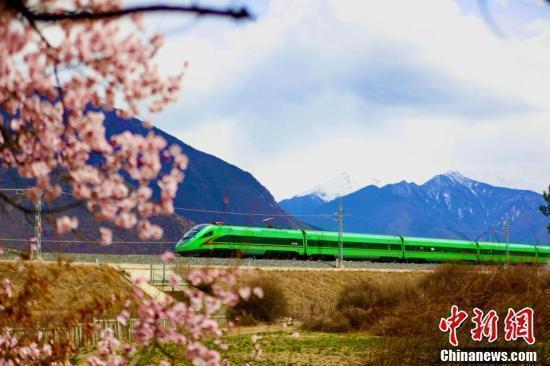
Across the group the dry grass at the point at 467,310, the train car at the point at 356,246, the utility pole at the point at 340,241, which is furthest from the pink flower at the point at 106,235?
the train car at the point at 356,246

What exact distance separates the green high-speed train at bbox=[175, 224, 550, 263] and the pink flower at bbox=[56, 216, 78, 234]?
90.7ft

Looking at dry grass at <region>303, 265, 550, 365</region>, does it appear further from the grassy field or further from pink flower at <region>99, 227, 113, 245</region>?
pink flower at <region>99, 227, 113, 245</region>

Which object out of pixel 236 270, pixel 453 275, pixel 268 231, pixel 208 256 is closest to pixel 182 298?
pixel 208 256

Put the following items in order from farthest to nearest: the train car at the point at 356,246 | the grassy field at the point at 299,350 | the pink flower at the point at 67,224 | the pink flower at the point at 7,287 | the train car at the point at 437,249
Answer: the train car at the point at 437,249 → the train car at the point at 356,246 → the grassy field at the point at 299,350 → the pink flower at the point at 7,287 → the pink flower at the point at 67,224

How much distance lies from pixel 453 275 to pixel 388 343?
875 centimetres

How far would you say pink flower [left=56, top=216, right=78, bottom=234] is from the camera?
15.5 ft

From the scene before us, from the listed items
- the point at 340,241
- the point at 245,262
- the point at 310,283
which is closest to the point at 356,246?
the point at 340,241

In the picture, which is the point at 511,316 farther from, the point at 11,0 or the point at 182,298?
the point at 182,298

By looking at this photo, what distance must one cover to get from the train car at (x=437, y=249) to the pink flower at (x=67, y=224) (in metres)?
48.5

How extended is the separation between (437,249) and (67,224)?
2016 inches

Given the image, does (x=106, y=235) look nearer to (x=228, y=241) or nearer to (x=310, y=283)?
(x=310, y=283)

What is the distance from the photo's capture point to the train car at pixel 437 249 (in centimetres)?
5244

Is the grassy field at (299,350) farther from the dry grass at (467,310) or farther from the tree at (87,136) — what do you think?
the tree at (87,136)

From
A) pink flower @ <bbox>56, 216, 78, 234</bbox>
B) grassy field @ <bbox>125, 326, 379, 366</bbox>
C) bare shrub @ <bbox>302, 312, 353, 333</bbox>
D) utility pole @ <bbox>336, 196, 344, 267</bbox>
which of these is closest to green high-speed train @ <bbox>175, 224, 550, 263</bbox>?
utility pole @ <bbox>336, 196, 344, 267</bbox>
